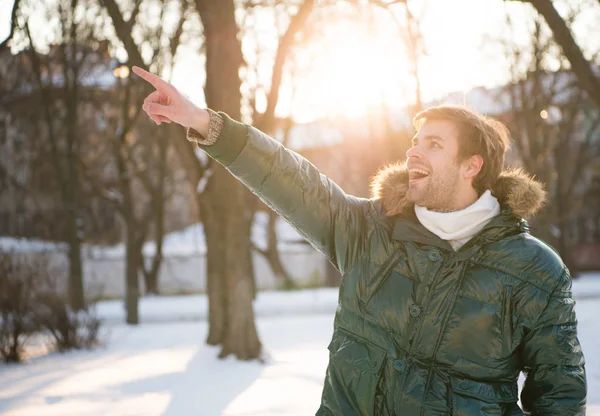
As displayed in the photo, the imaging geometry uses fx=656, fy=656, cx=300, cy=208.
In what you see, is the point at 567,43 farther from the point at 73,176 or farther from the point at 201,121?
the point at 73,176

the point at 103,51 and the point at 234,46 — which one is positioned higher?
the point at 103,51

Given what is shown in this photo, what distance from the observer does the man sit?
7.94 feet

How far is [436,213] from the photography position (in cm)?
266

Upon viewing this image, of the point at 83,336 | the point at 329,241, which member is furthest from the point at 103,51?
the point at 329,241

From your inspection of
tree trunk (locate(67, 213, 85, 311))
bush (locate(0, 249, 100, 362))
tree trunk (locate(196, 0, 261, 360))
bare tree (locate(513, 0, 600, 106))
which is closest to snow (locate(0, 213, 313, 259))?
tree trunk (locate(67, 213, 85, 311))

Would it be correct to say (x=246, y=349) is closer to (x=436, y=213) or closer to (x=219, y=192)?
(x=219, y=192)

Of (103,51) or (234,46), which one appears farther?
(103,51)

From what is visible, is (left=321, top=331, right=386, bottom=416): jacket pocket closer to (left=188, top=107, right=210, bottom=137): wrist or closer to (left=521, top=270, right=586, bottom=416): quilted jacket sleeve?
(left=521, top=270, right=586, bottom=416): quilted jacket sleeve

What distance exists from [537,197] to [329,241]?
0.90 m

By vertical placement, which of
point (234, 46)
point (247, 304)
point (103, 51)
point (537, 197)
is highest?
point (103, 51)

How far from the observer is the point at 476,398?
2408 millimetres

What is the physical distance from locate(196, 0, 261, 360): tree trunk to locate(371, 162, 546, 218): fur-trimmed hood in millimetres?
5557

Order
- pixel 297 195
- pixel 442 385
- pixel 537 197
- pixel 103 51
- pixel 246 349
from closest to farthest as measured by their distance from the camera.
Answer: pixel 442 385, pixel 297 195, pixel 537 197, pixel 246 349, pixel 103 51

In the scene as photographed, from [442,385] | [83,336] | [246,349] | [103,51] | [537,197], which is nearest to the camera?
[442,385]
